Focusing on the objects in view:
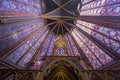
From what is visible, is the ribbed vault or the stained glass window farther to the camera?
the stained glass window

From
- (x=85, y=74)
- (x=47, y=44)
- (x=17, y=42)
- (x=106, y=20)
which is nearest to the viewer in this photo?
(x=85, y=74)

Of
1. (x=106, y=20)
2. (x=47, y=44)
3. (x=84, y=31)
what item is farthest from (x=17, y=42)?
(x=106, y=20)

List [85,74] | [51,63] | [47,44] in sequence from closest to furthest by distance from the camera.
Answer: [85,74], [51,63], [47,44]

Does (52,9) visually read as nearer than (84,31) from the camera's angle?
No

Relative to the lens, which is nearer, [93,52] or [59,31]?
[93,52]

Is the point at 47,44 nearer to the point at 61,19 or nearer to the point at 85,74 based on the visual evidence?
the point at 61,19

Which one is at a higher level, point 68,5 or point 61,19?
point 68,5

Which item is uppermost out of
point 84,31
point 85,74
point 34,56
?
point 84,31

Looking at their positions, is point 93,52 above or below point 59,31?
below

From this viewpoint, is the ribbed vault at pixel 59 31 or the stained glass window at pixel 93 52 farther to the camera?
the stained glass window at pixel 93 52

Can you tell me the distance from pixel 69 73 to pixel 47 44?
17.3 ft

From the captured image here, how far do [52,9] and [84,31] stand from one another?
3.18 m

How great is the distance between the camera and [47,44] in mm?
12906

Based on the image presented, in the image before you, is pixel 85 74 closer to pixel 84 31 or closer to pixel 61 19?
pixel 84 31
